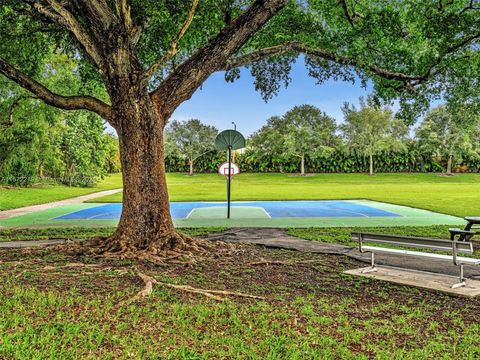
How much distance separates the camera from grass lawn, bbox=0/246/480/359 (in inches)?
156

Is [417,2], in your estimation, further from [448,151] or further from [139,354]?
[448,151]

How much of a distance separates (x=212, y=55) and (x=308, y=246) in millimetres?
4415

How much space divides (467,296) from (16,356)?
509 centimetres

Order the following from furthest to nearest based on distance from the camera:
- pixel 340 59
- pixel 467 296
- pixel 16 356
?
pixel 340 59 < pixel 467 296 < pixel 16 356

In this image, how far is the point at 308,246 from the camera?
987cm

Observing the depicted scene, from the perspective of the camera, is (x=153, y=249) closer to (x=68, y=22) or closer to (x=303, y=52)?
(x=68, y=22)

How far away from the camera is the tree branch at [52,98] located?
8922 mm

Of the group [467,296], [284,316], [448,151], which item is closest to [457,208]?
[467,296]

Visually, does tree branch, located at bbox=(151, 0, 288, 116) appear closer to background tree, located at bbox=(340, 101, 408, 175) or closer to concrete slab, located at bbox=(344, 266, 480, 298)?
concrete slab, located at bbox=(344, 266, 480, 298)

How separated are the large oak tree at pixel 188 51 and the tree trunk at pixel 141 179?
19mm

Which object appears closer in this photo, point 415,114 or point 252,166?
point 415,114

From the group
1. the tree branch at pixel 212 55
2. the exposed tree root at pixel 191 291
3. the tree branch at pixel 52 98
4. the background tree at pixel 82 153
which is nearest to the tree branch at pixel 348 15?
the tree branch at pixel 212 55

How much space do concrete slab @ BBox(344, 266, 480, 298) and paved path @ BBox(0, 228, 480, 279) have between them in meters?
0.63

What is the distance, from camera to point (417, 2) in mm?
10078
